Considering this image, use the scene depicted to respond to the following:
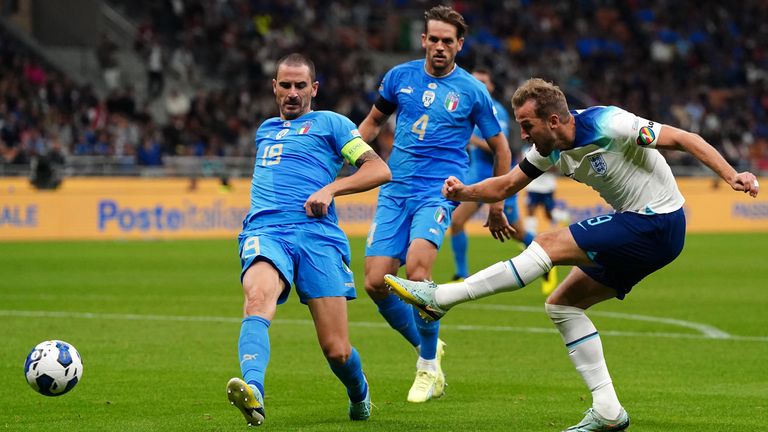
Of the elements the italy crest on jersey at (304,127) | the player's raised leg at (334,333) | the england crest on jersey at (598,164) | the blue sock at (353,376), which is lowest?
the blue sock at (353,376)

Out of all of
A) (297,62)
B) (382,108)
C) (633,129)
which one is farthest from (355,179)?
(382,108)

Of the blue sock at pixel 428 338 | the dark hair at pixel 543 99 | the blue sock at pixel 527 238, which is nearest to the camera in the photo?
the dark hair at pixel 543 99

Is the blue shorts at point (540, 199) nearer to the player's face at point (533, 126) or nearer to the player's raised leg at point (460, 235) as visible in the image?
the player's raised leg at point (460, 235)

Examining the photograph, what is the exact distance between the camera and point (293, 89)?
25.2 feet

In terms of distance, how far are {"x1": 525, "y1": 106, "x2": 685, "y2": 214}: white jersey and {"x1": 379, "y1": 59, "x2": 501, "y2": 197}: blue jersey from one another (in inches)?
96.5

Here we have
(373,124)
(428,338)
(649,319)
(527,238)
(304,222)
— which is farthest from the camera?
(527,238)

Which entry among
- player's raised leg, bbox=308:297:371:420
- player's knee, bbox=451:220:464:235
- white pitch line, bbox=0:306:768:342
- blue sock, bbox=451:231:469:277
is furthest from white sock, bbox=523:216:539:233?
player's raised leg, bbox=308:297:371:420

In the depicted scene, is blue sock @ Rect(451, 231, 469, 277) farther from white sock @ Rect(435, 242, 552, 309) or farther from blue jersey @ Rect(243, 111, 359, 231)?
white sock @ Rect(435, 242, 552, 309)

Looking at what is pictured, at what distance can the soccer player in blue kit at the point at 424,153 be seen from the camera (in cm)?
927

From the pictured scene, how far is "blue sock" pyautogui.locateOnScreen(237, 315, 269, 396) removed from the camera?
6798 mm

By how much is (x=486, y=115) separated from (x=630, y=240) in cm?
294

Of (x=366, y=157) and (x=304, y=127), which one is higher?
(x=304, y=127)

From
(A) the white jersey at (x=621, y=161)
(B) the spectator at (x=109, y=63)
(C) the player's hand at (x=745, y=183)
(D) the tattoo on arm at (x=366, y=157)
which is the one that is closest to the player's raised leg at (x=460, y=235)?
(D) the tattoo on arm at (x=366, y=157)

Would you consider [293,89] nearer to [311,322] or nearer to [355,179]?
[355,179]
